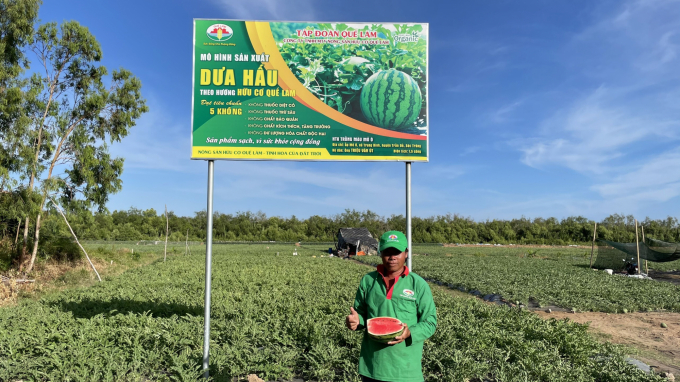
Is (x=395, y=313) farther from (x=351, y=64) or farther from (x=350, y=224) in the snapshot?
(x=350, y=224)

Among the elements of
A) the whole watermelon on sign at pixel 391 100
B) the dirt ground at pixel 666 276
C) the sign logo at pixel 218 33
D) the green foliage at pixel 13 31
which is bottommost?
the dirt ground at pixel 666 276

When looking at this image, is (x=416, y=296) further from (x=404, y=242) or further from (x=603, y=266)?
(x=603, y=266)

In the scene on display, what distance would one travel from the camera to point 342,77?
5422 millimetres

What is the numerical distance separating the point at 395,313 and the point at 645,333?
862 centimetres

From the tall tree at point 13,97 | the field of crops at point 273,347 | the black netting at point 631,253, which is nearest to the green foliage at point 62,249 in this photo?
the tall tree at point 13,97

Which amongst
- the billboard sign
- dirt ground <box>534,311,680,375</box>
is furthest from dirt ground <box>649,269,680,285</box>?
the billboard sign

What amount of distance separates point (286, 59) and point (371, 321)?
4000mm

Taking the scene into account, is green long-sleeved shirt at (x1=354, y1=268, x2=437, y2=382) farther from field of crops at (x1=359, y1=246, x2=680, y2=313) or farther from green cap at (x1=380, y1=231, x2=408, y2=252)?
field of crops at (x1=359, y1=246, x2=680, y2=313)

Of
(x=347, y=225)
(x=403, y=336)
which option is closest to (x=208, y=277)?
(x=403, y=336)

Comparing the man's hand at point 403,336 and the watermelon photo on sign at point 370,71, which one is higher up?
the watermelon photo on sign at point 370,71

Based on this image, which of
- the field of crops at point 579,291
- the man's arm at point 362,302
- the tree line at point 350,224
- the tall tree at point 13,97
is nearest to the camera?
the man's arm at point 362,302

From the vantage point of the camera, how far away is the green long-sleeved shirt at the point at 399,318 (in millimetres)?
2680

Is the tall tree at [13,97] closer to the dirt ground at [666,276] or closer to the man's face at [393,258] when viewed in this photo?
the man's face at [393,258]

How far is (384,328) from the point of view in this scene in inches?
102
